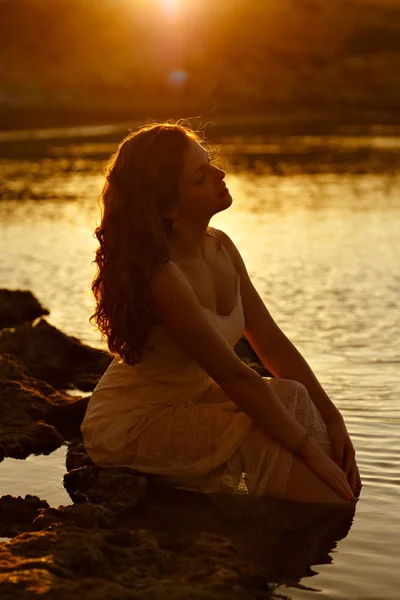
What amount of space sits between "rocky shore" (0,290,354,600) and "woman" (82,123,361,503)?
10cm

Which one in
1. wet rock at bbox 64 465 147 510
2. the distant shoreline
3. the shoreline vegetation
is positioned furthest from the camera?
the shoreline vegetation

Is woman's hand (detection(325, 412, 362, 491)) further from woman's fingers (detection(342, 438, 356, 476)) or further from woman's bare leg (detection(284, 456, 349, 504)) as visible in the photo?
woman's bare leg (detection(284, 456, 349, 504))

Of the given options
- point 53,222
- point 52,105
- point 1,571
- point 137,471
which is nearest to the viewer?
point 1,571

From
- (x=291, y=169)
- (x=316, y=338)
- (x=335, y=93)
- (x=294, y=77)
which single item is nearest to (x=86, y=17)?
(x=294, y=77)

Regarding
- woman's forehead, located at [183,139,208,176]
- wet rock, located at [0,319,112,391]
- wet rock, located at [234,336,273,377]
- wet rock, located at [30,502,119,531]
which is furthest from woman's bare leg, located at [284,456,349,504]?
wet rock, located at [0,319,112,391]

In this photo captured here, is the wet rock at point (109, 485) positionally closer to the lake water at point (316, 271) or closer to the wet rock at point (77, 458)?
the lake water at point (316, 271)

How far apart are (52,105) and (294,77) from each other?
1330 centimetres

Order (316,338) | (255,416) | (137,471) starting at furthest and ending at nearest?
1. (316,338)
2. (137,471)
3. (255,416)

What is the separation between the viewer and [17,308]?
9.58m

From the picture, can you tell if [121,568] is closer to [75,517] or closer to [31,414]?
[75,517]

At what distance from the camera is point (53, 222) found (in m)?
17.2

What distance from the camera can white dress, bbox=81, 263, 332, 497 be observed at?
5004 mm

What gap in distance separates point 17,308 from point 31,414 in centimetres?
308

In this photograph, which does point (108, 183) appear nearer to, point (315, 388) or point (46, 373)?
point (315, 388)
